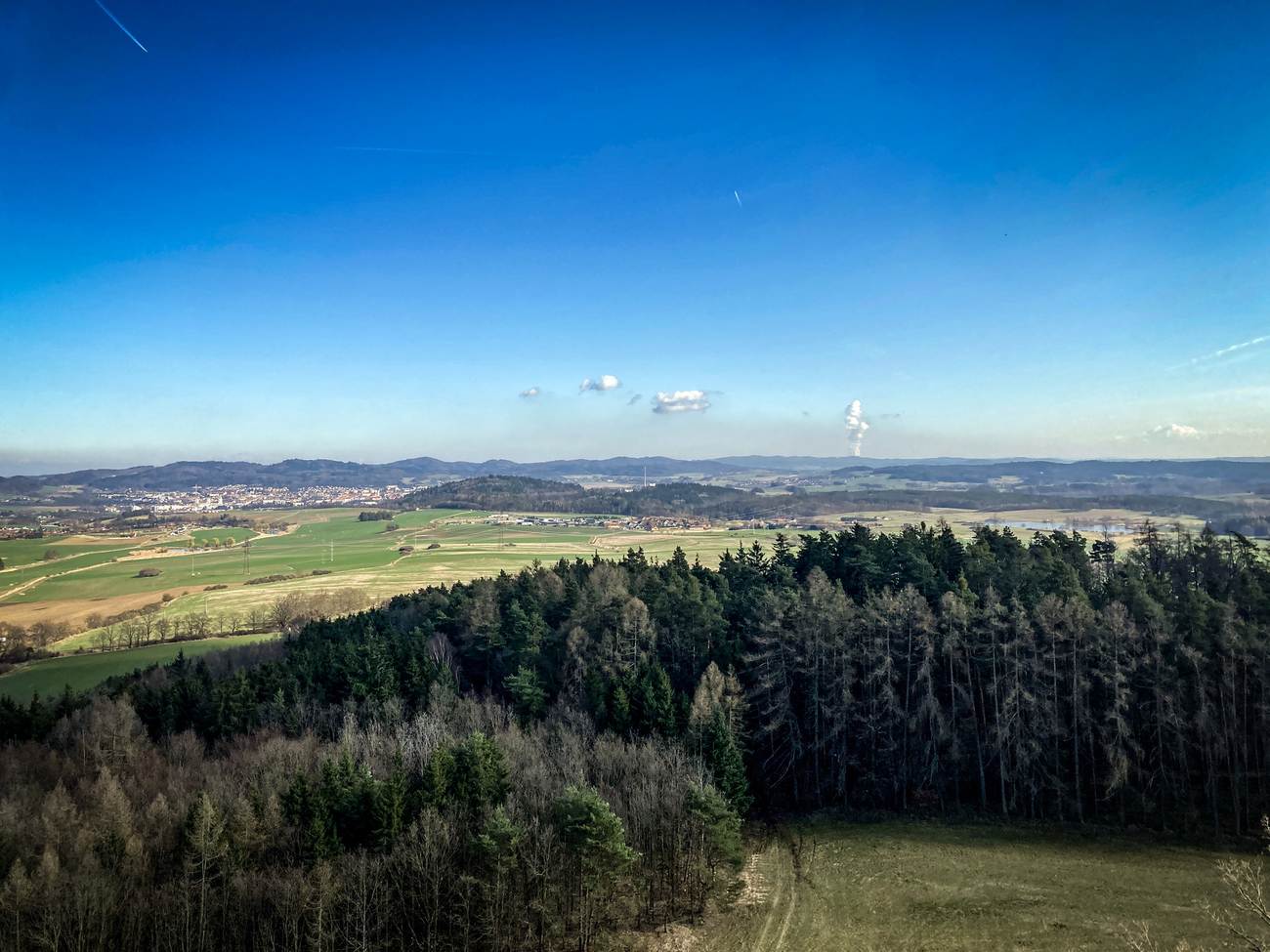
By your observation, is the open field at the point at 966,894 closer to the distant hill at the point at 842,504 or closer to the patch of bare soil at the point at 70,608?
the distant hill at the point at 842,504

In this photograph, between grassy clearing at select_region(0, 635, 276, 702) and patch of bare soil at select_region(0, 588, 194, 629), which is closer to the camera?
grassy clearing at select_region(0, 635, 276, 702)

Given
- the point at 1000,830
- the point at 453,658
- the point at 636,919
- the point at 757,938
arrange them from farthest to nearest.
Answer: the point at 453,658 → the point at 1000,830 → the point at 636,919 → the point at 757,938

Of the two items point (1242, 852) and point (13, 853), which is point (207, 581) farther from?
point (1242, 852)

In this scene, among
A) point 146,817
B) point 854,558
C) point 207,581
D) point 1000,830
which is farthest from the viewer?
point 207,581

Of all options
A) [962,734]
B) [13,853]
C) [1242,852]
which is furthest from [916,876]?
[13,853]

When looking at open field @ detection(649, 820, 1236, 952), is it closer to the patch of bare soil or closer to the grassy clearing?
the grassy clearing

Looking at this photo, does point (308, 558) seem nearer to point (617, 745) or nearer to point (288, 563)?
point (288, 563)

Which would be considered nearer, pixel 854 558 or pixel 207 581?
pixel 854 558

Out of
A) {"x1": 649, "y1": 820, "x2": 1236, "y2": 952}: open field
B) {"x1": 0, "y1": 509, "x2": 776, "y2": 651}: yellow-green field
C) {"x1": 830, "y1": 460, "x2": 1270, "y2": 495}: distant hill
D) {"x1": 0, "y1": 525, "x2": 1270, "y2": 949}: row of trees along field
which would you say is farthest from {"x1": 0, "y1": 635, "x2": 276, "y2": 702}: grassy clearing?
{"x1": 830, "y1": 460, "x2": 1270, "y2": 495}: distant hill
